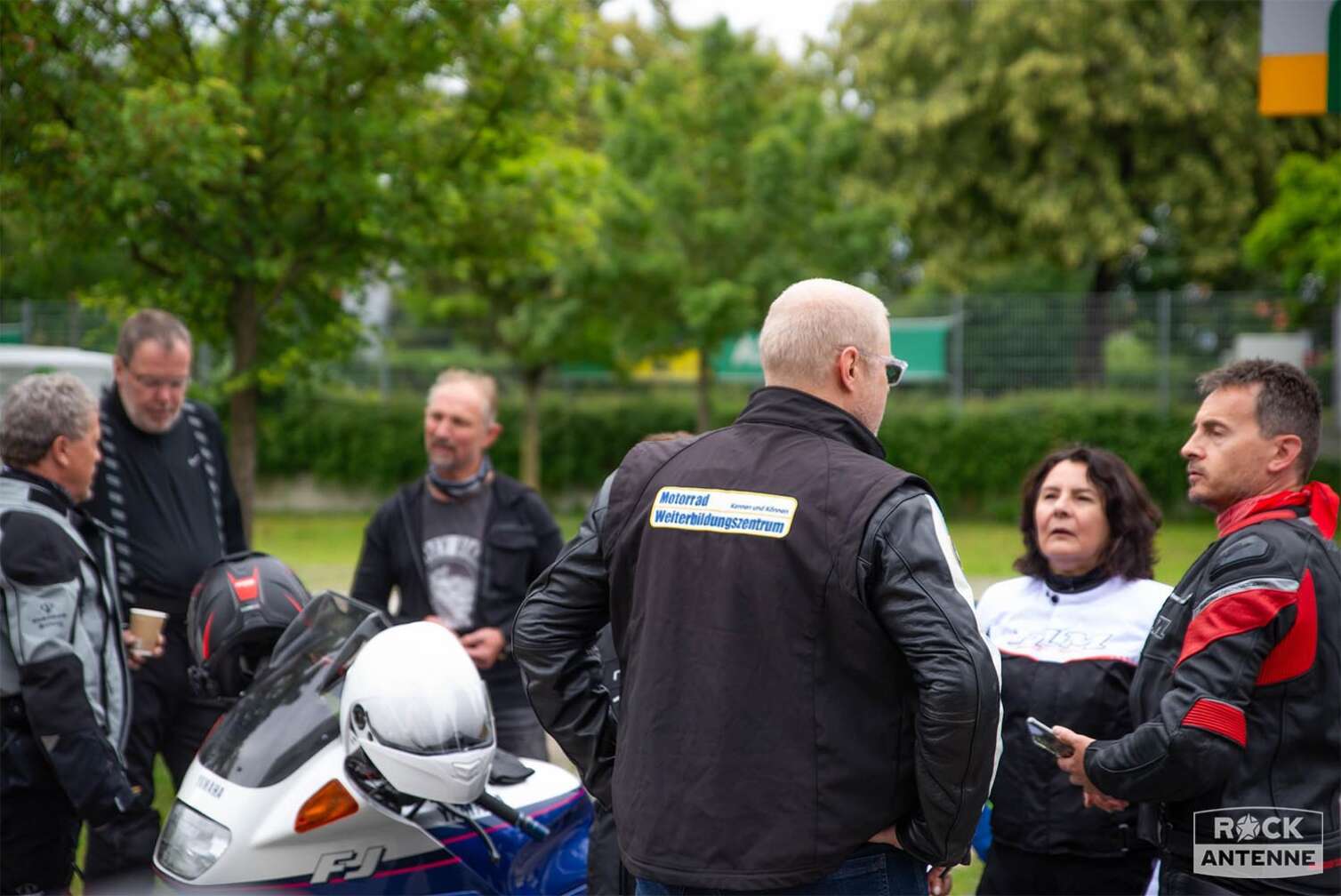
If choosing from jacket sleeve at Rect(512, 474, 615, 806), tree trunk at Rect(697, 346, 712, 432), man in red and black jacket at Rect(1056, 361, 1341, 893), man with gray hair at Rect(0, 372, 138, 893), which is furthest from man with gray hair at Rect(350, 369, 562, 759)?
tree trunk at Rect(697, 346, 712, 432)

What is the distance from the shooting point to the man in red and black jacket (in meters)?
2.99

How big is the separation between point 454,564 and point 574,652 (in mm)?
2219

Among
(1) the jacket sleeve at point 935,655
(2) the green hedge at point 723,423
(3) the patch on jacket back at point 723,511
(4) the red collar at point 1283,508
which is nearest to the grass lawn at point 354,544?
(2) the green hedge at point 723,423

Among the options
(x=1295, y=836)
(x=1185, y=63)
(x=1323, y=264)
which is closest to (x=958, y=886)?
(x=1295, y=836)

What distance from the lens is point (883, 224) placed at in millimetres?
22875

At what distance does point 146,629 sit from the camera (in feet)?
14.2

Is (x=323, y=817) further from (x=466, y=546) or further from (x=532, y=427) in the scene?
(x=532, y=427)

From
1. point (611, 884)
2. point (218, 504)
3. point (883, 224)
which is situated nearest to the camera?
point (611, 884)

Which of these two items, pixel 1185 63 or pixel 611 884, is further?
pixel 1185 63

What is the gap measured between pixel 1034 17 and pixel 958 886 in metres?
23.7

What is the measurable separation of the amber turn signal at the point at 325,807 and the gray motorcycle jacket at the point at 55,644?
899mm

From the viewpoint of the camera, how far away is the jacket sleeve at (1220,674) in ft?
9.77

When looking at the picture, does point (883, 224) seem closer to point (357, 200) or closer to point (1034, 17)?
point (1034, 17)

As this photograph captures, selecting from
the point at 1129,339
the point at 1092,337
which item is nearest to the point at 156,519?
the point at 1092,337
